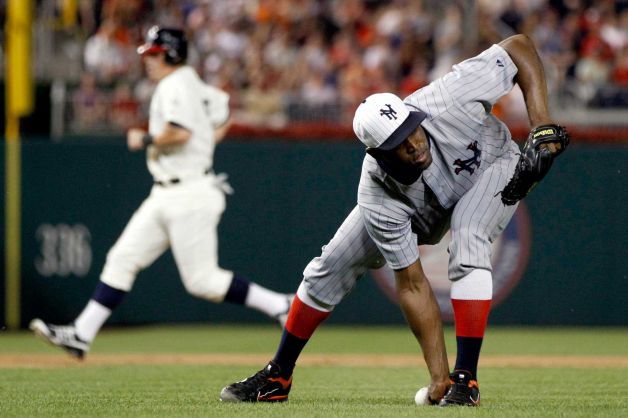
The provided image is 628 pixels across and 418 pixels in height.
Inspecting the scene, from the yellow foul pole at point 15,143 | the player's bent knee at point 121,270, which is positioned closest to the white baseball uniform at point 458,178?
the player's bent knee at point 121,270

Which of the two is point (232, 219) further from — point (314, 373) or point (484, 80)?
point (484, 80)

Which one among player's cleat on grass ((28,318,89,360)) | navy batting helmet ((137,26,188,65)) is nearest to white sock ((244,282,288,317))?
Answer: player's cleat on grass ((28,318,89,360))

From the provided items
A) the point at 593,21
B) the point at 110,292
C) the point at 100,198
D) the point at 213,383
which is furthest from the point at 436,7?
the point at 213,383

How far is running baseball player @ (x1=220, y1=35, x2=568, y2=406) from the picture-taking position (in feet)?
17.9

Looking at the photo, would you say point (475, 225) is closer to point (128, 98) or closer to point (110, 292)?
point (110, 292)

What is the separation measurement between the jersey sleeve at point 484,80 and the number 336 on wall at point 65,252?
7.19m

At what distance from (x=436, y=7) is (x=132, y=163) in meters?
4.43

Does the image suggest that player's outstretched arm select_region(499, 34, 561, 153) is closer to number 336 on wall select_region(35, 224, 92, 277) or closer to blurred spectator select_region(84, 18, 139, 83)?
number 336 on wall select_region(35, 224, 92, 277)

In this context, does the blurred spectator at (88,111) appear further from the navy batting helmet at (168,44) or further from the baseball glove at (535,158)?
the baseball glove at (535,158)

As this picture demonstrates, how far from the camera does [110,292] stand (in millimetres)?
8625

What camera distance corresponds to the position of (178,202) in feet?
28.7

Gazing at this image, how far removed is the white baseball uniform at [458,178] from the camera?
5562 mm

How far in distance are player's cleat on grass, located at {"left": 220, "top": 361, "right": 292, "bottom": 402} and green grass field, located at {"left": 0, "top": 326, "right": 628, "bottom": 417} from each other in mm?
119

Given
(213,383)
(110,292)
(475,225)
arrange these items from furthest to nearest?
(110,292), (213,383), (475,225)
